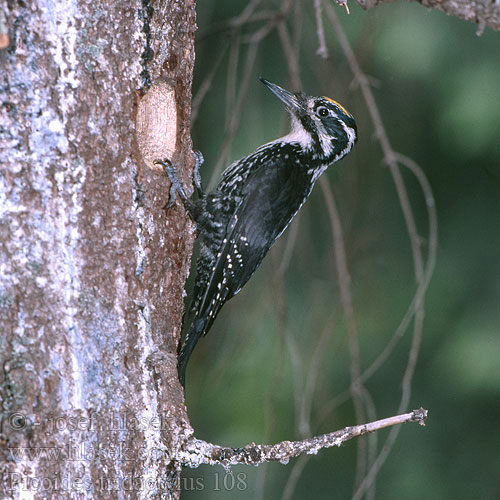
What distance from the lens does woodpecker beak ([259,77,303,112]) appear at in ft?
10.0

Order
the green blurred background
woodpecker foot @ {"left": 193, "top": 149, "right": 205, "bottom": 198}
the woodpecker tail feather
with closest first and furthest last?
the woodpecker tail feather → woodpecker foot @ {"left": 193, "top": 149, "right": 205, "bottom": 198} → the green blurred background

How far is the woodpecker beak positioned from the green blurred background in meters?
0.10

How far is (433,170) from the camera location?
3.61 m

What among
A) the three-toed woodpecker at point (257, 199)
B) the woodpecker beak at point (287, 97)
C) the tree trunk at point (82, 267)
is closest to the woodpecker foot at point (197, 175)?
the three-toed woodpecker at point (257, 199)

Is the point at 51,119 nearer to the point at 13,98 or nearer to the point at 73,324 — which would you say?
the point at 13,98

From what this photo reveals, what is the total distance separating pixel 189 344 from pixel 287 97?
1.24 m

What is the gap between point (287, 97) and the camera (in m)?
3.12

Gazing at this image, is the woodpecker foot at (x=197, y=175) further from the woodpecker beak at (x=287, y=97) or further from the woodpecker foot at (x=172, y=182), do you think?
the woodpecker foot at (x=172, y=182)

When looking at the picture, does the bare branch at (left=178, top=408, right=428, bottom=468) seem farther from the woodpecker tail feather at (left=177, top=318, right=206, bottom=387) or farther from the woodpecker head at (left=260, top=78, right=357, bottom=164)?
the woodpecker head at (left=260, top=78, right=357, bottom=164)

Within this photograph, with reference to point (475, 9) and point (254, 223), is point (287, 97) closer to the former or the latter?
point (254, 223)

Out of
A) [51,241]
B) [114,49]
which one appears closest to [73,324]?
[51,241]

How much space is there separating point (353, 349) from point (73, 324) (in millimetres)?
796

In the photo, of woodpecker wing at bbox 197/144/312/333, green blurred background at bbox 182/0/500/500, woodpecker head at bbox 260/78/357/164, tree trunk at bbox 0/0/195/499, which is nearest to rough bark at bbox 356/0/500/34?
tree trunk at bbox 0/0/195/499

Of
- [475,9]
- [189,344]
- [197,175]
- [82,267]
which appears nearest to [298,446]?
[82,267]
